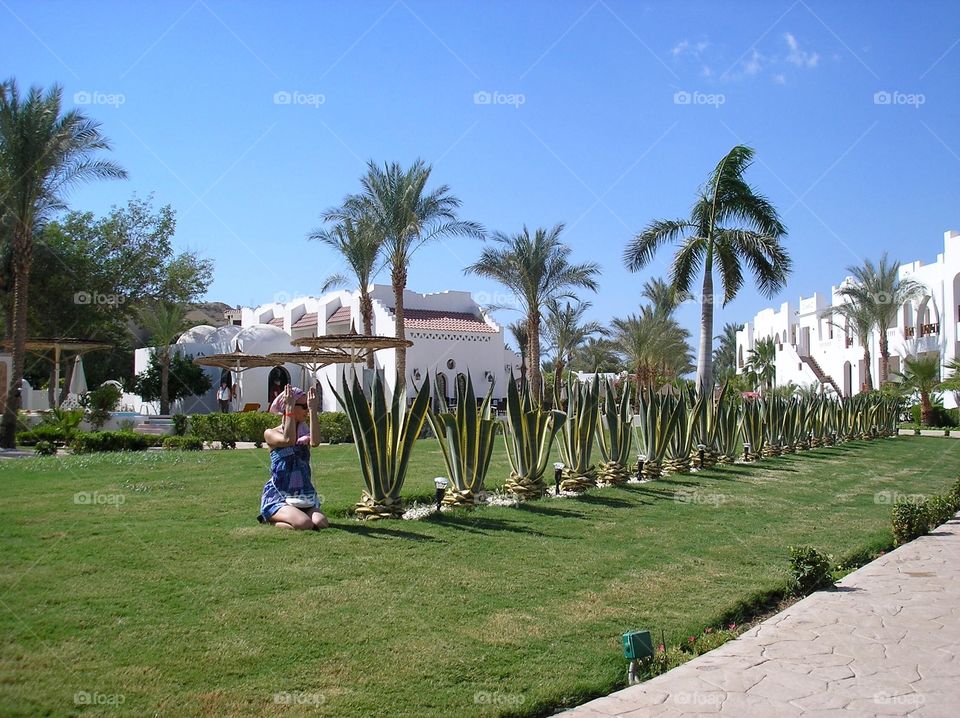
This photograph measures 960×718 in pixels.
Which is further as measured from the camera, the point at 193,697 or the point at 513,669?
the point at 513,669

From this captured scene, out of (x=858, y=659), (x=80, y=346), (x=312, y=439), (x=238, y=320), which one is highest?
(x=238, y=320)

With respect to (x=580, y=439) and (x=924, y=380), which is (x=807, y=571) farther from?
(x=924, y=380)

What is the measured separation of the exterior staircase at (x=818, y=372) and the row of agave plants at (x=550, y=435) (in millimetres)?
35378

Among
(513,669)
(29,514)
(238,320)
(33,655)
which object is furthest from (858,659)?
(238,320)

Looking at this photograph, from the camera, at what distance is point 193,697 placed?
3893 millimetres

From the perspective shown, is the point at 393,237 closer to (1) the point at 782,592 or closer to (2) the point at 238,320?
(1) the point at 782,592

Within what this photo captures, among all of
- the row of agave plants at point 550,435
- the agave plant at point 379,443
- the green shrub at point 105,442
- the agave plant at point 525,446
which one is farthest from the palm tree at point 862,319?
the agave plant at point 379,443

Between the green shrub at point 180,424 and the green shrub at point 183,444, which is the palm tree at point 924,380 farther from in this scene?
the green shrub at point 183,444

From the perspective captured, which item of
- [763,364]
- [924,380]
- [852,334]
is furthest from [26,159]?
[763,364]

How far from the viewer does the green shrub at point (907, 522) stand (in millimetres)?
9219

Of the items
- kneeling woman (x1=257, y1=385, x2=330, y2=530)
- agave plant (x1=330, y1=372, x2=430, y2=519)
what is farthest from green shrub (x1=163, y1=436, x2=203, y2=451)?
kneeling woman (x1=257, y1=385, x2=330, y2=530)

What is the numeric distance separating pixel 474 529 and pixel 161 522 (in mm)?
3132

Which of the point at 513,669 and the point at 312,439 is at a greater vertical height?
the point at 312,439

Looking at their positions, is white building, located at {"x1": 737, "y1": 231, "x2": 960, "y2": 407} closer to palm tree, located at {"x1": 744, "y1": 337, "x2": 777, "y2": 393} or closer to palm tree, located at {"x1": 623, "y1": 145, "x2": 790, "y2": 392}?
palm tree, located at {"x1": 744, "y1": 337, "x2": 777, "y2": 393}
